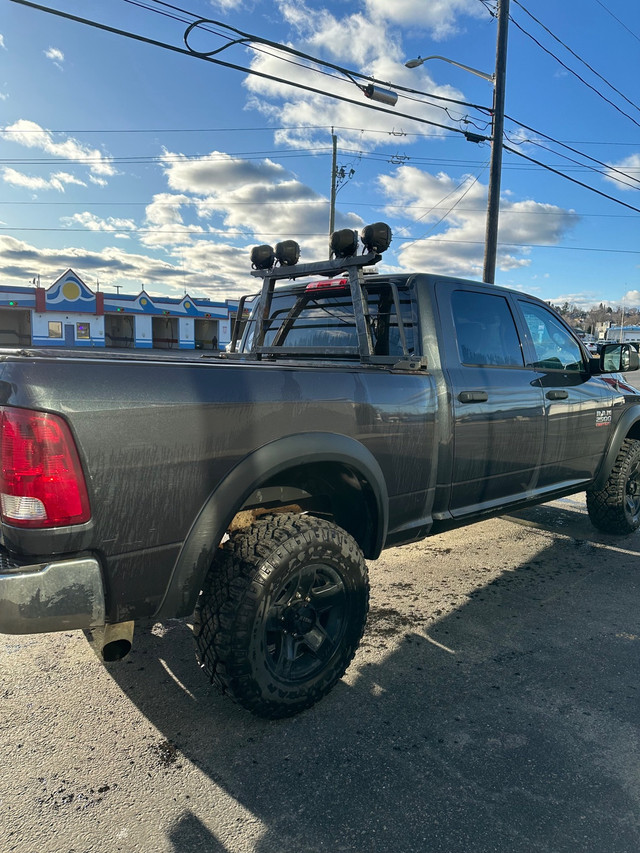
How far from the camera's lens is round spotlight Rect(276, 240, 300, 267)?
3883 millimetres

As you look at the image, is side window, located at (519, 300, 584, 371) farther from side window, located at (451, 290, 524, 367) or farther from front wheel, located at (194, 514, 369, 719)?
front wheel, located at (194, 514, 369, 719)

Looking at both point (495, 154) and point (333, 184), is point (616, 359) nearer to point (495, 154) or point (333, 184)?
point (495, 154)

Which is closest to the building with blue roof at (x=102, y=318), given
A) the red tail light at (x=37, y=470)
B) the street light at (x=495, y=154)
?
the street light at (x=495, y=154)

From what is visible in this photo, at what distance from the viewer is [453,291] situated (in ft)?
11.4

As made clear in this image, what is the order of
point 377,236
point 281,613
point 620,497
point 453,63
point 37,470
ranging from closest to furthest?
1. point 37,470
2. point 281,613
3. point 377,236
4. point 620,497
5. point 453,63

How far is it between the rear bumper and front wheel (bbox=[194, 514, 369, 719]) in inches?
20.4

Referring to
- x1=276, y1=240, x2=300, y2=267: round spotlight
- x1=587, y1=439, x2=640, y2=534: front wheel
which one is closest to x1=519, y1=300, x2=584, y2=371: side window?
x1=587, y1=439, x2=640, y2=534: front wheel

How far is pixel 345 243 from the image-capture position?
3.29m

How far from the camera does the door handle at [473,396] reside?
3.28 metres

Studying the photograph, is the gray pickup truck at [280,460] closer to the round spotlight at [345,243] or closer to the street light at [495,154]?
the round spotlight at [345,243]

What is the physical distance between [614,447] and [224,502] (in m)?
3.82

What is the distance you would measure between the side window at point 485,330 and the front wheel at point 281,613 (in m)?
1.54

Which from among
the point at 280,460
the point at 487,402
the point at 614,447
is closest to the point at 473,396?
the point at 487,402

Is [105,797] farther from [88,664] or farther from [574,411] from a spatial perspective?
[574,411]
